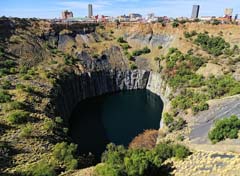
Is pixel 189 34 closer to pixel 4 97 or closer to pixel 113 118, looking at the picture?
pixel 113 118

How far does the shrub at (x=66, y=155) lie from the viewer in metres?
29.1

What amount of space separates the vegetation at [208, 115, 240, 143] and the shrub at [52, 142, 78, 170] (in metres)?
18.6

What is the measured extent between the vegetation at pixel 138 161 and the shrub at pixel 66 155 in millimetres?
3081

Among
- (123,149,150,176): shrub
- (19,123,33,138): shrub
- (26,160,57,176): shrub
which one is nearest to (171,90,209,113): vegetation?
(123,149,150,176): shrub

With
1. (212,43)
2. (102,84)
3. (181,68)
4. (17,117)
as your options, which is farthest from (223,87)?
(17,117)

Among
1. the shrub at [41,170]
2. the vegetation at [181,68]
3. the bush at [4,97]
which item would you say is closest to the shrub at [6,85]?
the bush at [4,97]

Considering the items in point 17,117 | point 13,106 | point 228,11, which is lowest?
point 17,117

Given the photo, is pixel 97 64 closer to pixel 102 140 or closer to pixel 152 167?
pixel 102 140

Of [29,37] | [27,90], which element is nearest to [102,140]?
[27,90]

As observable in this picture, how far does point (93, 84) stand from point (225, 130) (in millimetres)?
44454

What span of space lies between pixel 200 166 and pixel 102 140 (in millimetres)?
23809

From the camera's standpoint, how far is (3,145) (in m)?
31.1

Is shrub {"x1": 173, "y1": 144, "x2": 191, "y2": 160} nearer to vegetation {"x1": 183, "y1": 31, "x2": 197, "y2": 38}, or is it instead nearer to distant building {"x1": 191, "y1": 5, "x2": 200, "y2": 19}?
vegetation {"x1": 183, "y1": 31, "x2": 197, "y2": 38}

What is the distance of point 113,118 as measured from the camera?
2328 inches
